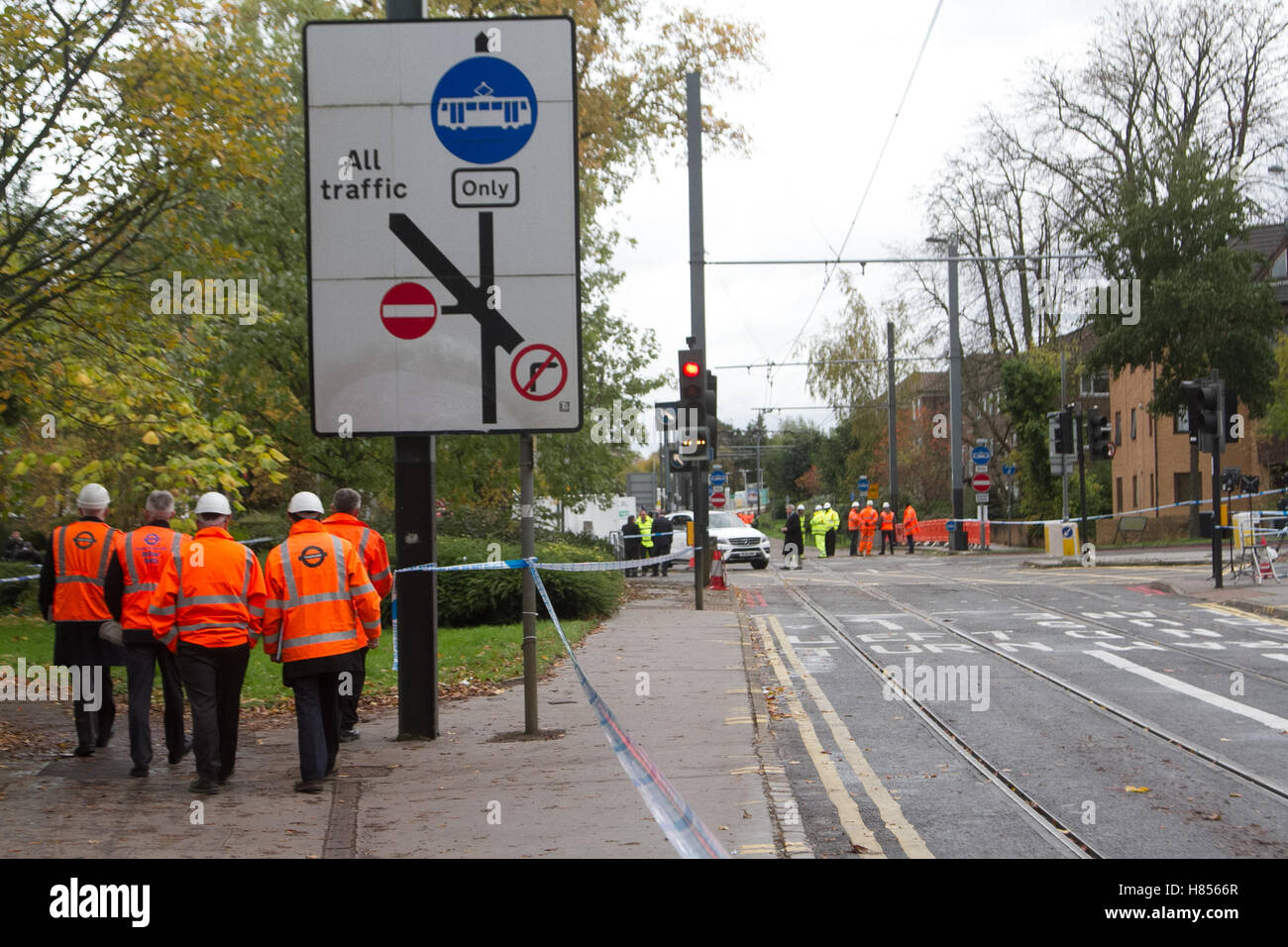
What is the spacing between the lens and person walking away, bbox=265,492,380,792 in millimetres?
8281

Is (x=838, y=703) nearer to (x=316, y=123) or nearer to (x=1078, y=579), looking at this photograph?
(x=316, y=123)

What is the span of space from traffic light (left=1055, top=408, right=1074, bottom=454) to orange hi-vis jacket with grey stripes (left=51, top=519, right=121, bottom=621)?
93.6ft

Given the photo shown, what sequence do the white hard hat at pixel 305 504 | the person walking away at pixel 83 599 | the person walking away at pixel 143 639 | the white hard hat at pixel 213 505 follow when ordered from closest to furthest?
the white hard hat at pixel 213 505
the white hard hat at pixel 305 504
the person walking away at pixel 143 639
the person walking away at pixel 83 599

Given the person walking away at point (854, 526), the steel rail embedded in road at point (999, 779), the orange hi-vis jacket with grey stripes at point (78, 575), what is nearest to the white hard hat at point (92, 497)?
the orange hi-vis jacket with grey stripes at point (78, 575)

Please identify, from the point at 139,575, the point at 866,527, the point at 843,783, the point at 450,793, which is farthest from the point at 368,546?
the point at 866,527

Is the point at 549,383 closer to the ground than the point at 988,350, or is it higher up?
closer to the ground

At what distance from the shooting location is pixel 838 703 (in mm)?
11500

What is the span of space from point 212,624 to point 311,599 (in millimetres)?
639

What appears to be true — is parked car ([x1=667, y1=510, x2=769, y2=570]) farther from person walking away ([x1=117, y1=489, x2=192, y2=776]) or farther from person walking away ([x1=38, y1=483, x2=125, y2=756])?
person walking away ([x1=117, y1=489, x2=192, y2=776])

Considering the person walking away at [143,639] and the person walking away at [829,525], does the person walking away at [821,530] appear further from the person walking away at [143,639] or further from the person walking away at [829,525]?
the person walking away at [143,639]

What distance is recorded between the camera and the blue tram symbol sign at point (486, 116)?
9.71 m

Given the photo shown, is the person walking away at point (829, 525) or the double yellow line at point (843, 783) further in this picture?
the person walking away at point (829, 525)
